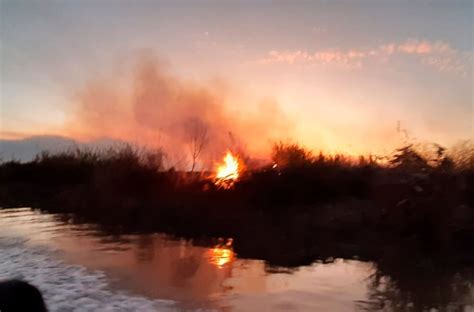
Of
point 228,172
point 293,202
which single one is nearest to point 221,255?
point 293,202

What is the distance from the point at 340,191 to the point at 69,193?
11.0 m

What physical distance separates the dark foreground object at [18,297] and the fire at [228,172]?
13.3 m

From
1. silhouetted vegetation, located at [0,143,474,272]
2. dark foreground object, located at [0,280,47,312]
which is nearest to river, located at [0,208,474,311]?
silhouetted vegetation, located at [0,143,474,272]

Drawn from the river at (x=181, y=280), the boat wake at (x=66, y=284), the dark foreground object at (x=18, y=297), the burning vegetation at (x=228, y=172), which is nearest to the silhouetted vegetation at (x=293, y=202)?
the burning vegetation at (x=228, y=172)

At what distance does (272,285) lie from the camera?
Answer: 314 inches

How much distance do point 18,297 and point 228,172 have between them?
45.7 ft

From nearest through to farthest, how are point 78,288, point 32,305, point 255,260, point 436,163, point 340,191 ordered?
1. point 32,305
2. point 78,288
3. point 255,260
4. point 436,163
5. point 340,191

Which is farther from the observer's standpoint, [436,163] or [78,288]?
[436,163]

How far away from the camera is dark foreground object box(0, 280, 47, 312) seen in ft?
10.6

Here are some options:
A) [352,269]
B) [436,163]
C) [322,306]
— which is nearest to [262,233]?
[352,269]

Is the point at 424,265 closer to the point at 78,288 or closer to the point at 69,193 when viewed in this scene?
the point at 78,288

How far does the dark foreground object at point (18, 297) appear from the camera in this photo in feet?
10.6

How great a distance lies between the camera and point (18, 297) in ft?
10.6

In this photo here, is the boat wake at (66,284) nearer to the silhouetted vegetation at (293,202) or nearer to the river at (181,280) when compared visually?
the river at (181,280)
